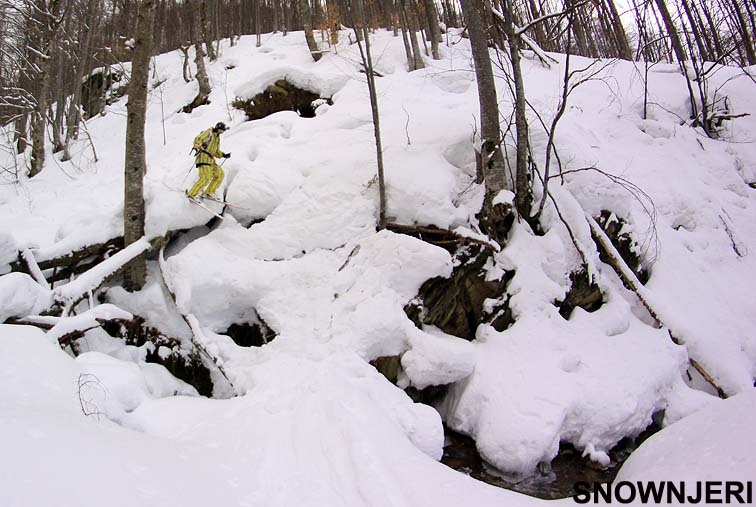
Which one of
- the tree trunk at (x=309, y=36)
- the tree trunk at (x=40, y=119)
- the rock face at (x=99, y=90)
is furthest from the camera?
the rock face at (x=99, y=90)

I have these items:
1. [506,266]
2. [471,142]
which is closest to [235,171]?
[471,142]

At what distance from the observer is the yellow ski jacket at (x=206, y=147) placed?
706cm

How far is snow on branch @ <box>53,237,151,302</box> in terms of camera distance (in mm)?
5656

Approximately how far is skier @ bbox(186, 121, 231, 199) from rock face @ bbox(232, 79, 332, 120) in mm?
5379

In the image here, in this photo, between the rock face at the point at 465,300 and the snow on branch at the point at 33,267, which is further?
the rock face at the point at 465,300

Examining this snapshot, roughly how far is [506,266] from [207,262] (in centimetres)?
464

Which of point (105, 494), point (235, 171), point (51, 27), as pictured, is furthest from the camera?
point (51, 27)

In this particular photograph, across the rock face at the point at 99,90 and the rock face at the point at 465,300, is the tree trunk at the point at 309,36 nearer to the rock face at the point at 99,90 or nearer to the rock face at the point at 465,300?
the rock face at the point at 99,90

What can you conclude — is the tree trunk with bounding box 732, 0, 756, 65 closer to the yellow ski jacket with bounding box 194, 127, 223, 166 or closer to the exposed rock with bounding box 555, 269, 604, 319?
the exposed rock with bounding box 555, 269, 604, 319

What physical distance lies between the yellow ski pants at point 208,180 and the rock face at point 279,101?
18.3 feet

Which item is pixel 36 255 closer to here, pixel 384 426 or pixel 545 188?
pixel 384 426

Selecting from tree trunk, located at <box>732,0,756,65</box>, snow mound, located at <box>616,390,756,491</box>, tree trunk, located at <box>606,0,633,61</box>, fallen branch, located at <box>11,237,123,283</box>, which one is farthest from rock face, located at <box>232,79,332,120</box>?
tree trunk, located at <box>732,0,756,65</box>

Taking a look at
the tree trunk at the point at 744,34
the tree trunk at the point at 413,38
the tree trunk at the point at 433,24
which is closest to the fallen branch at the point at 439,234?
the tree trunk at the point at 413,38

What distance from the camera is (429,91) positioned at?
1178 centimetres
